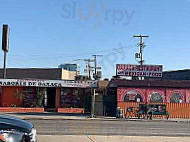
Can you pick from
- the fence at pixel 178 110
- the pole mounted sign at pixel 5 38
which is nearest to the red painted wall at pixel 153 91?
the fence at pixel 178 110

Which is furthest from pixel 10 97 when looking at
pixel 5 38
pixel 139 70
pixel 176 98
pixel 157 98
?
pixel 176 98

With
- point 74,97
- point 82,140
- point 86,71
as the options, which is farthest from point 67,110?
point 86,71

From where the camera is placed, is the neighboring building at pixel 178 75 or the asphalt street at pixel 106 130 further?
the neighboring building at pixel 178 75

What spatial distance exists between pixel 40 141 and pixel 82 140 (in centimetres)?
155

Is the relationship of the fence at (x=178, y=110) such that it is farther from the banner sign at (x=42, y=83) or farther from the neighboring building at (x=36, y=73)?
the neighboring building at (x=36, y=73)

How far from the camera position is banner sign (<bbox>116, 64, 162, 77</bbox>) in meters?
31.3

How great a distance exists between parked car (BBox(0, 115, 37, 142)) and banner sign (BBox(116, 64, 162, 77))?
24.6 m

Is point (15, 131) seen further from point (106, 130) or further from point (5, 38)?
point (5, 38)

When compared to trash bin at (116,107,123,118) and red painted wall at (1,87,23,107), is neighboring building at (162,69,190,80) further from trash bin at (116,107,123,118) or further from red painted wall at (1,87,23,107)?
red painted wall at (1,87,23,107)

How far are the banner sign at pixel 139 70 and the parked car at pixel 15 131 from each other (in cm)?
2463

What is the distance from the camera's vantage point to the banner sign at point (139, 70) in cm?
3133

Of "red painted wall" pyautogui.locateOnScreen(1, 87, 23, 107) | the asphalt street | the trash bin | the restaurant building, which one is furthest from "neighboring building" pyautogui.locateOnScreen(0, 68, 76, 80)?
the asphalt street

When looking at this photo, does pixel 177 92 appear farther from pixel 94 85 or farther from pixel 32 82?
pixel 32 82

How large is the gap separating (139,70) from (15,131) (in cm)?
2590
